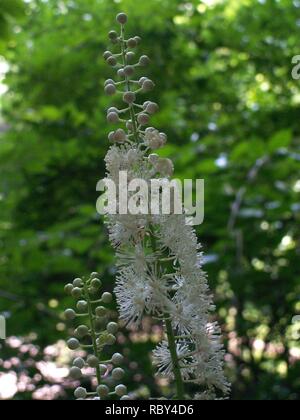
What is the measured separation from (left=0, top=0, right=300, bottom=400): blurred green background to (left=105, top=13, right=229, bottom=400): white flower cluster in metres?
1.58

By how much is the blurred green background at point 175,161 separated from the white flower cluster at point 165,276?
158 centimetres

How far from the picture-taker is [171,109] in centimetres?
375

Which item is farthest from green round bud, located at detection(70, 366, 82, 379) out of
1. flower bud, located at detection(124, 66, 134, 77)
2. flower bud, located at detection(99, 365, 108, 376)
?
flower bud, located at detection(124, 66, 134, 77)

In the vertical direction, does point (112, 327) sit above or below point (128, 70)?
below

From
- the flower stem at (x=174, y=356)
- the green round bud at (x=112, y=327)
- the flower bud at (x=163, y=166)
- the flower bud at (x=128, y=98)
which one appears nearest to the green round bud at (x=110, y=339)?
the green round bud at (x=112, y=327)

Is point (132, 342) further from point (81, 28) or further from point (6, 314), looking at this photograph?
point (81, 28)

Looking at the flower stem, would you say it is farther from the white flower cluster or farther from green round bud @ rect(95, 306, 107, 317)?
green round bud @ rect(95, 306, 107, 317)

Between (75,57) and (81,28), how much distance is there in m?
0.28

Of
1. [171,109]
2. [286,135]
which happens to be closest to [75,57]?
[171,109]

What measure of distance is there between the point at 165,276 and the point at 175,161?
92.0 inches

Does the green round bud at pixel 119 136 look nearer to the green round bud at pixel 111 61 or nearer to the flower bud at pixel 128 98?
the flower bud at pixel 128 98

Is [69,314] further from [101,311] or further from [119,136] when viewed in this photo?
[119,136]

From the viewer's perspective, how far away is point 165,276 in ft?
3.15

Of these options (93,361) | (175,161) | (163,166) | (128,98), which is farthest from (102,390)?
(175,161)
